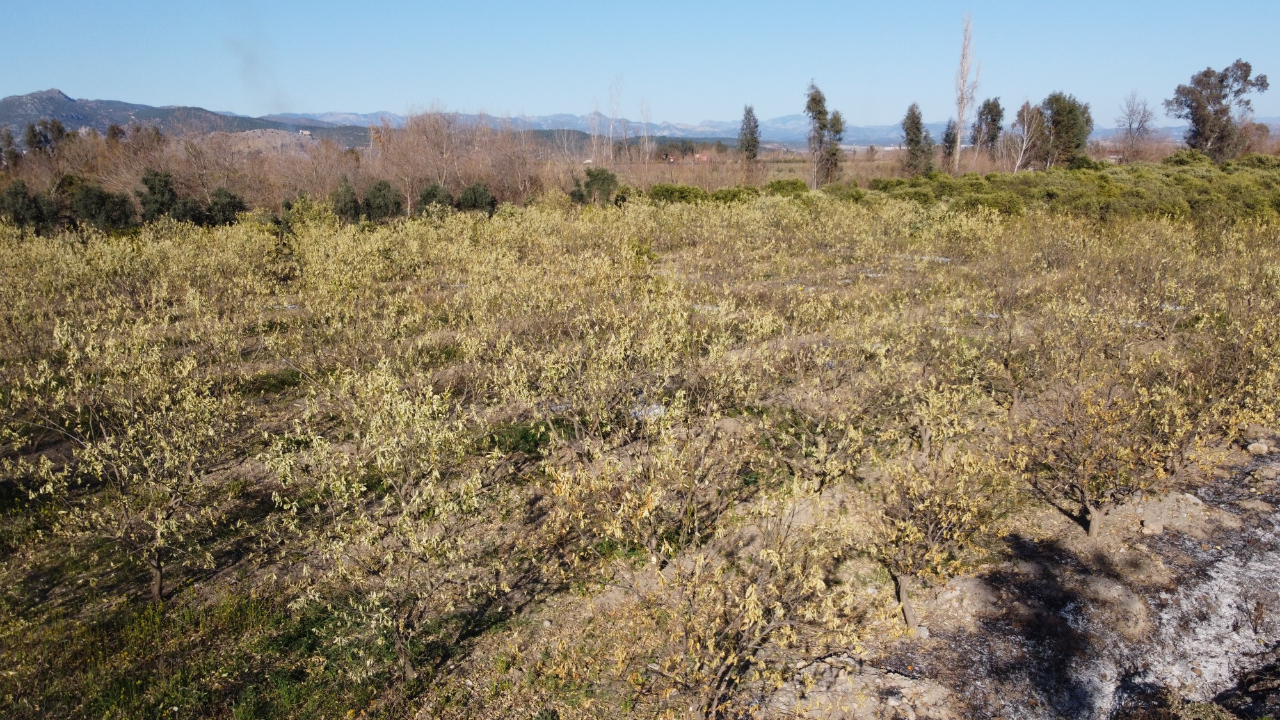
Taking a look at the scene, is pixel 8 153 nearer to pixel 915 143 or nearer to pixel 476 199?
pixel 476 199

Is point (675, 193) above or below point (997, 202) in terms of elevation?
above

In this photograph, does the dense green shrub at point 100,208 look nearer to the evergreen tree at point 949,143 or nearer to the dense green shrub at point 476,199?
the dense green shrub at point 476,199

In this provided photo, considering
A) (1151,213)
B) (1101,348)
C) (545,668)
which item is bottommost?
(545,668)

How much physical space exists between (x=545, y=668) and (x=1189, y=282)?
16.5 metres

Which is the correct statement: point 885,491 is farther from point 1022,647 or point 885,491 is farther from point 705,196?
point 705,196

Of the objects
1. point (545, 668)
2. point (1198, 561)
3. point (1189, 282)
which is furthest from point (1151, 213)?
point (545, 668)

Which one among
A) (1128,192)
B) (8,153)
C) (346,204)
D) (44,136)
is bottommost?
(346,204)

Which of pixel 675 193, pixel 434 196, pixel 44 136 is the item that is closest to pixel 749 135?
pixel 675 193

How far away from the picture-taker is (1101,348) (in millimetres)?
11148

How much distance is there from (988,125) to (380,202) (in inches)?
1974

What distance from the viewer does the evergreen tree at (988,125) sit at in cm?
5459

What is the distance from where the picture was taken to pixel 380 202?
Result: 1375 inches

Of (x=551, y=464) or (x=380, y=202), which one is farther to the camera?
(x=380, y=202)

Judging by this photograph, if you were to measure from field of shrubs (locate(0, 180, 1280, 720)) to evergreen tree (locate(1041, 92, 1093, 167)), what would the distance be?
3492 cm
